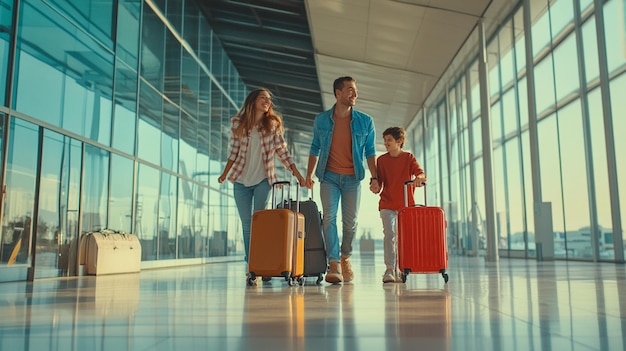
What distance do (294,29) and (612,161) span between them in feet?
32.6

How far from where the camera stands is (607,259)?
33.8 ft

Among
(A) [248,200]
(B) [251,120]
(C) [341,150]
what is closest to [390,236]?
(C) [341,150]

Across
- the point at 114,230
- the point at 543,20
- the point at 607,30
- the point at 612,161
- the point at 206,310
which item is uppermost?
the point at 543,20

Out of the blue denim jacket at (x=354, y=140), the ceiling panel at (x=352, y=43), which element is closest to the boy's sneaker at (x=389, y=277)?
the blue denim jacket at (x=354, y=140)

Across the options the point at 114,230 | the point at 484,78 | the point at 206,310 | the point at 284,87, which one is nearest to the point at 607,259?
the point at 484,78

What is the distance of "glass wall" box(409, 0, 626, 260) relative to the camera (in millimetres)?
10117

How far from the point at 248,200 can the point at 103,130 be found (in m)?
5.31

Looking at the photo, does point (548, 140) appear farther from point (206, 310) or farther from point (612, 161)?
point (206, 310)

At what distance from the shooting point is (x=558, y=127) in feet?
41.4

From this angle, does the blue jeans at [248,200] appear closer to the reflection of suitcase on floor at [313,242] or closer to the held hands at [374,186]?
the reflection of suitcase on floor at [313,242]

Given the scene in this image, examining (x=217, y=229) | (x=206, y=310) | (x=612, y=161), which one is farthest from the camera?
(x=217, y=229)

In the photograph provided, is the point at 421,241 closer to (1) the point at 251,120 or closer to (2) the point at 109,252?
(1) the point at 251,120

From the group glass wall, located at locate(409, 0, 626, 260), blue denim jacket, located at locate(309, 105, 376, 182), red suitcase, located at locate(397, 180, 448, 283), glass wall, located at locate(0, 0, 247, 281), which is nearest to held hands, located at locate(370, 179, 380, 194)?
blue denim jacket, located at locate(309, 105, 376, 182)

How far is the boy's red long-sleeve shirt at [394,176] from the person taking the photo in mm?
5316
